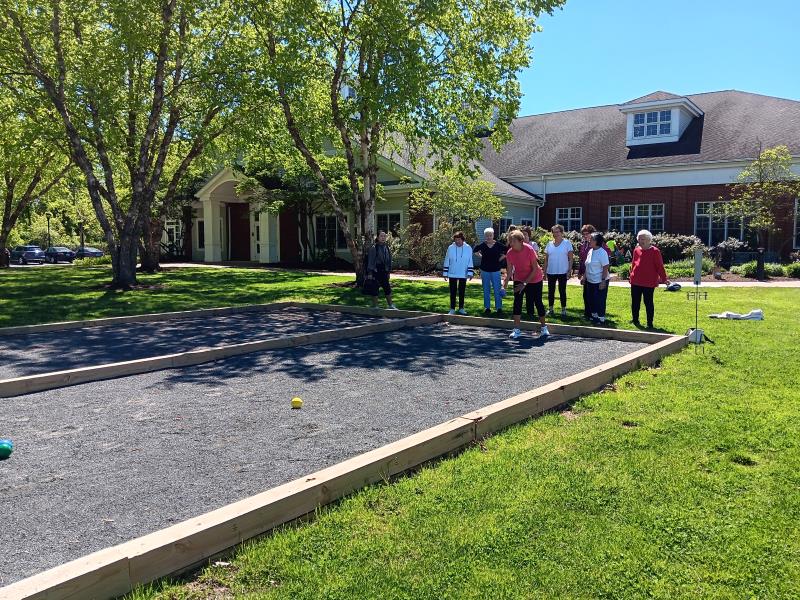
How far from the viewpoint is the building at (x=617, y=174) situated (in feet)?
88.5

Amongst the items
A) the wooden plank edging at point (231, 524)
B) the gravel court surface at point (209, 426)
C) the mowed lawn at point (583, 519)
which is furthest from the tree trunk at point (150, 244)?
the mowed lawn at point (583, 519)

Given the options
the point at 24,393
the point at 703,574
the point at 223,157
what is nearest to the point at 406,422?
the point at 703,574

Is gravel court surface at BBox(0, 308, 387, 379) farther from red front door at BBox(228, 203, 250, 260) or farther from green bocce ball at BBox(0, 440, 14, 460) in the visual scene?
red front door at BBox(228, 203, 250, 260)

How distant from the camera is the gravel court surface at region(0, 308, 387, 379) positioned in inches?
328

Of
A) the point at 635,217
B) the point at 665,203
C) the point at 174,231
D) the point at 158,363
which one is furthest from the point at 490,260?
the point at 174,231

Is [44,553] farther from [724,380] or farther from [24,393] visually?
[724,380]

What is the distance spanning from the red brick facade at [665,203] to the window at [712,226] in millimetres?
270

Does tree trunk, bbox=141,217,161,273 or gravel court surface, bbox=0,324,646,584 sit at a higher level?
tree trunk, bbox=141,217,161,273

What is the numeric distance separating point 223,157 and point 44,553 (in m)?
26.5

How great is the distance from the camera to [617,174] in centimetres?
2930

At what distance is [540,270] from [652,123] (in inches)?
915

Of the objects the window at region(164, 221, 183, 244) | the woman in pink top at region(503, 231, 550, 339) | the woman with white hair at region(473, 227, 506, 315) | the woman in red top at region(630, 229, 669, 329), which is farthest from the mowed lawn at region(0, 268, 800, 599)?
the window at region(164, 221, 183, 244)

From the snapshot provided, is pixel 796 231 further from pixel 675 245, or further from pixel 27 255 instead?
pixel 27 255

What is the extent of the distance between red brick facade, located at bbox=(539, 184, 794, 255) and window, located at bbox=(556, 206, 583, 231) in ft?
0.64
